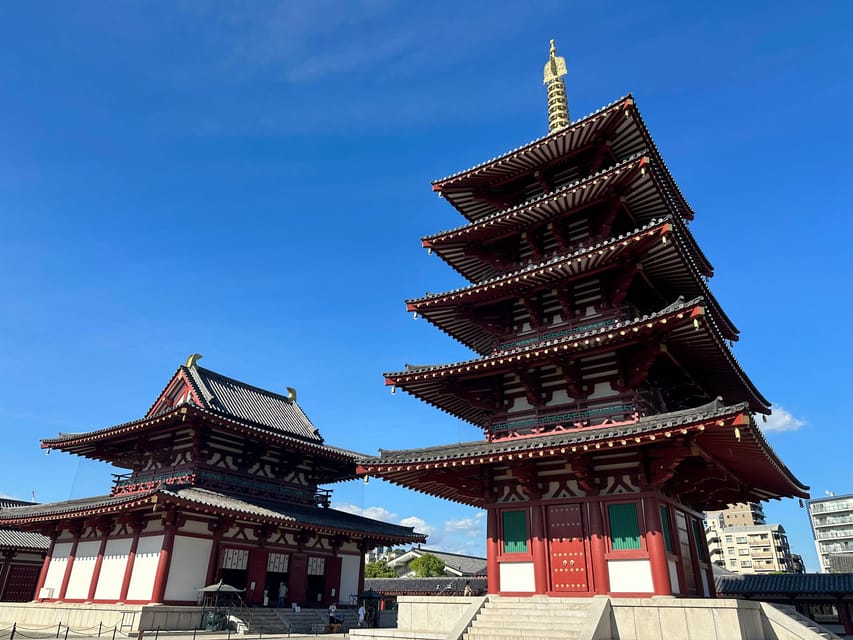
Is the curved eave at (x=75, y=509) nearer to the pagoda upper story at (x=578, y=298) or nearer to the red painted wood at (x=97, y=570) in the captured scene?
the red painted wood at (x=97, y=570)

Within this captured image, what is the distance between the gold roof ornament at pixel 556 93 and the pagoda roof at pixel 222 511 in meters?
24.3

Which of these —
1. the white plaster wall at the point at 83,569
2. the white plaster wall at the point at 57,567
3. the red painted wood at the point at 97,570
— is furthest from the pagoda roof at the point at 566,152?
the white plaster wall at the point at 57,567

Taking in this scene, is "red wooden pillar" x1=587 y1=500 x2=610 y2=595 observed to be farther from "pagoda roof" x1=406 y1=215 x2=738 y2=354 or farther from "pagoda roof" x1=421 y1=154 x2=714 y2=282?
"pagoda roof" x1=421 y1=154 x2=714 y2=282

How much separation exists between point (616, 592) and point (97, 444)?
33004 mm

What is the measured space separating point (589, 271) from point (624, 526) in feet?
29.9

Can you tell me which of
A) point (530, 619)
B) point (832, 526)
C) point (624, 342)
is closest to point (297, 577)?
point (530, 619)

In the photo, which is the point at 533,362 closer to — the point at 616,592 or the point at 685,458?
the point at 685,458

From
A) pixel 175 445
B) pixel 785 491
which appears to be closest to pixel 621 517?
pixel 785 491

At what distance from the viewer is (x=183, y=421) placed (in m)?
31.7

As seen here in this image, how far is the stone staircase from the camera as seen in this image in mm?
16766

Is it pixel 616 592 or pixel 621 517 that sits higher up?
pixel 621 517

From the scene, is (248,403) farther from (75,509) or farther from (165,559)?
(165,559)

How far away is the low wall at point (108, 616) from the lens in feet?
85.3

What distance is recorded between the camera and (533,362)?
69.3 ft
